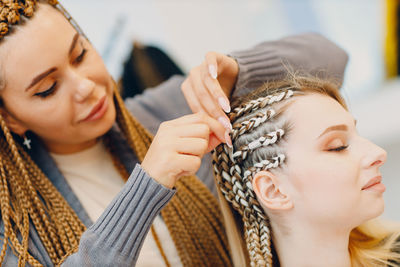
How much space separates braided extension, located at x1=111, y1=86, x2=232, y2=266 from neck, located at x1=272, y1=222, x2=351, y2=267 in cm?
28

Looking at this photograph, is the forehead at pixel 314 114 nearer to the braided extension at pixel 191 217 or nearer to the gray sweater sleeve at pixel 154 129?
the gray sweater sleeve at pixel 154 129

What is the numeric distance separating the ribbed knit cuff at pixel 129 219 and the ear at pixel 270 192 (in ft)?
0.68

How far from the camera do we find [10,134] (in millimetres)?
1007

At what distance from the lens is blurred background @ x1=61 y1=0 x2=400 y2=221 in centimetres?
219

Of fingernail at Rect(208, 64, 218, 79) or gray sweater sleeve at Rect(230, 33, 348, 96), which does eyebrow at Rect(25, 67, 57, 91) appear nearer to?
fingernail at Rect(208, 64, 218, 79)

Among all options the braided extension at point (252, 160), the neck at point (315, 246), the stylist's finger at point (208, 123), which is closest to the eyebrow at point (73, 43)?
the stylist's finger at point (208, 123)

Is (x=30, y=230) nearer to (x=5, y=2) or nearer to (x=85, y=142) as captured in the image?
(x=85, y=142)

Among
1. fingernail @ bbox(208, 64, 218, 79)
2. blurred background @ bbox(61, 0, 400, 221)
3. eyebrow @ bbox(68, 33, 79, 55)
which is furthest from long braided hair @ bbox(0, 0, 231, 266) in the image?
blurred background @ bbox(61, 0, 400, 221)

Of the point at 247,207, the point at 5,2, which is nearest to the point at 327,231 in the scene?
the point at 247,207

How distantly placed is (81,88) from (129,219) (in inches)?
14.2

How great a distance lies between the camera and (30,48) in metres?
0.89

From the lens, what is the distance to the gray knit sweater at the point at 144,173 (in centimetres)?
82

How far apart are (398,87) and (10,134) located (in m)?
2.22

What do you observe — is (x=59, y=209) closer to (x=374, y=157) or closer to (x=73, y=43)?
(x=73, y=43)
